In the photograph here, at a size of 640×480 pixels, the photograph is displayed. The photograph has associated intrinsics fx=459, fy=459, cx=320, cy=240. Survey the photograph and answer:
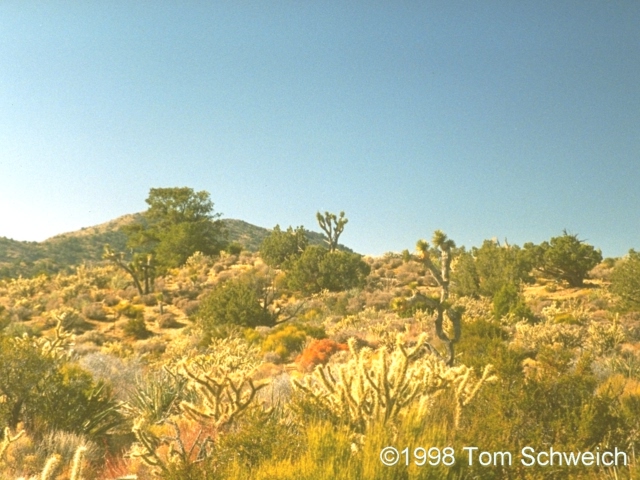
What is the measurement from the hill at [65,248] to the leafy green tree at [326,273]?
27993mm

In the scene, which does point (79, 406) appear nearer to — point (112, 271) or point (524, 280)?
point (524, 280)

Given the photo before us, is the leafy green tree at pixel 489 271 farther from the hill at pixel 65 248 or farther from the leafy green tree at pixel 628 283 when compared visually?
the hill at pixel 65 248

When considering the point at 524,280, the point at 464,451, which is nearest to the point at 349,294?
the point at 524,280

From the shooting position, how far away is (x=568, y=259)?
25.7 m

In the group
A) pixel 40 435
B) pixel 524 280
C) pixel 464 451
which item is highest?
pixel 524 280

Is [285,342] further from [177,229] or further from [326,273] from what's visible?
[177,229]

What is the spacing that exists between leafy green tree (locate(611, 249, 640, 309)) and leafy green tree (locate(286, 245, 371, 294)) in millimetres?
12351

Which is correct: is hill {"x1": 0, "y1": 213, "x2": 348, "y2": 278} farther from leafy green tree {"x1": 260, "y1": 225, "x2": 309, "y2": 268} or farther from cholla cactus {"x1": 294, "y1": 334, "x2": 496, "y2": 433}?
cholla cactus {"x1": 294, "y1": 334, "x2": 496, "y2": 433}

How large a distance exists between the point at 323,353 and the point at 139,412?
5569mm

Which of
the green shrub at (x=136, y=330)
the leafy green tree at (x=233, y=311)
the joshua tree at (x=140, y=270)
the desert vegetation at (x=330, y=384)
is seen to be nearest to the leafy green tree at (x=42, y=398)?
the desert vegetation at (x=330, y=384)

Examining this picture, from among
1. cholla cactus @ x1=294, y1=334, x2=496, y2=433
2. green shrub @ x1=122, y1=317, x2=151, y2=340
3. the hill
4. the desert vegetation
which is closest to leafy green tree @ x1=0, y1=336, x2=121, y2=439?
the desert vegetation

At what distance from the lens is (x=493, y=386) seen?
5.30 m

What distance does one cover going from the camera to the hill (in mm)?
51719

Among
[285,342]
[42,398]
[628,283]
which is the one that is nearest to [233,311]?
[285,342]
